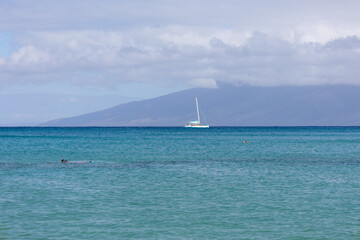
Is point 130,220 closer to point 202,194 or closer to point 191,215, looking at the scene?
point 191,215

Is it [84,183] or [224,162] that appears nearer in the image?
[84,183]

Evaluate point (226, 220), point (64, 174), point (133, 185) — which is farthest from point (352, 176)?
point (64, 174)

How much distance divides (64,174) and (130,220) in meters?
23.7

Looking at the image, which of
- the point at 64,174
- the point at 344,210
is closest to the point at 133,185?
the point at 64,174

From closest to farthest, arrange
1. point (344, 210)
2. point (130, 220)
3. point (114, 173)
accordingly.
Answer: point (130, 220) < point (344, 210) < point (114, 173)

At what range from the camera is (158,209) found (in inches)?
1286

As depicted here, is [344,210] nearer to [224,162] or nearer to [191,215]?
[191,215]

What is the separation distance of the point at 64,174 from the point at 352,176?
1150 inches

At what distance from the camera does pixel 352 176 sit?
166 ft

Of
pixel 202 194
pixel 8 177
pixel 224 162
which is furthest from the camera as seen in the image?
pixel 224 162

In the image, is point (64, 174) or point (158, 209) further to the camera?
point (64, 174)

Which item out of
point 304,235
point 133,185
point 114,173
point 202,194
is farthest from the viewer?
point 114,173

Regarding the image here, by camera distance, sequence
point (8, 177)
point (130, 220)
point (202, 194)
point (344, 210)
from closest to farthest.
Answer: point (130, 220), point (344, 210), point (202, 194), point (8, 177)

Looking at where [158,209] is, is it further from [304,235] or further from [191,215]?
[304,235]
